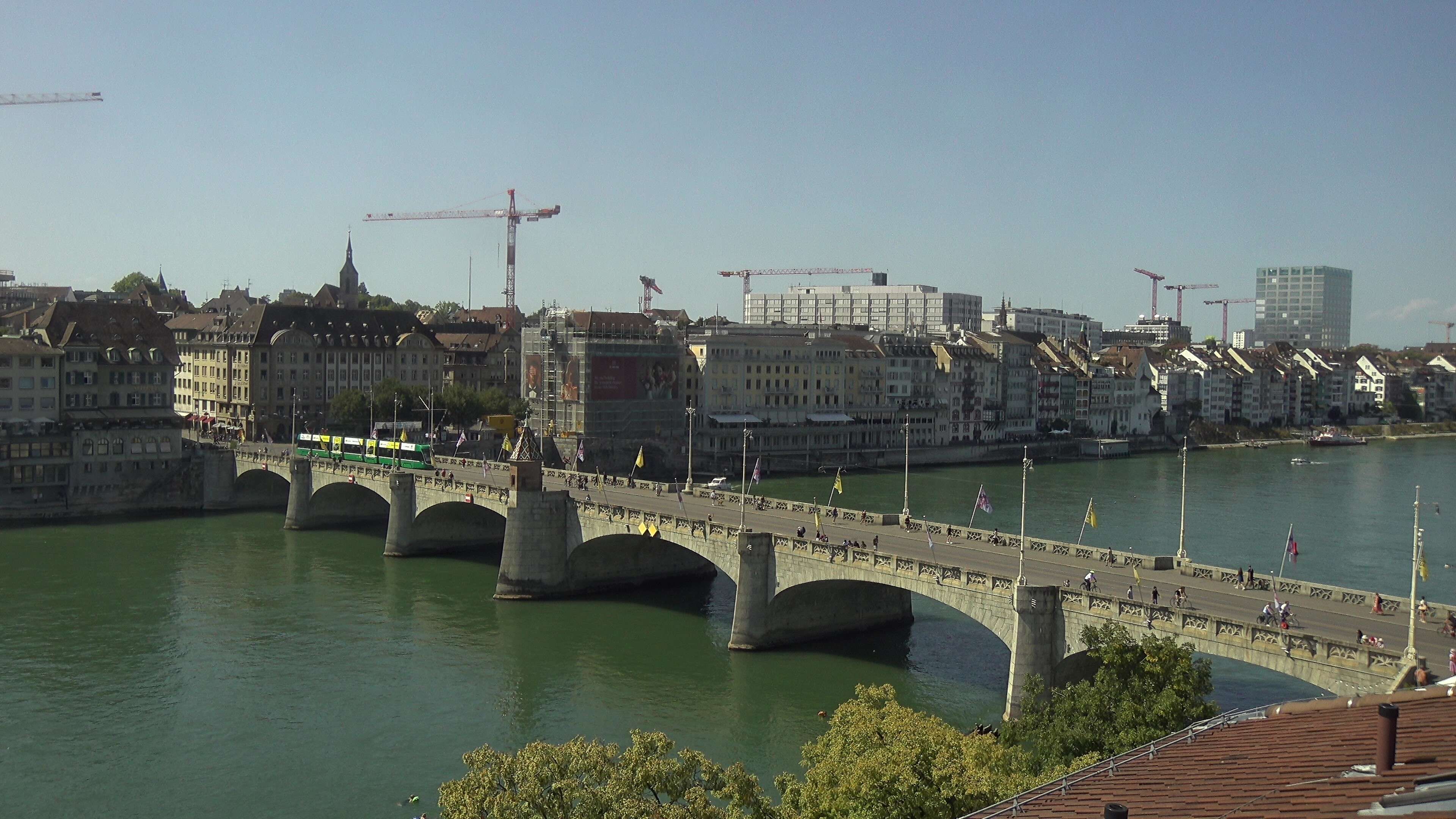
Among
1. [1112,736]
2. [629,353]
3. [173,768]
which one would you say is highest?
[629,353]

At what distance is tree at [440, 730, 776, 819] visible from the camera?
21562 millimetres

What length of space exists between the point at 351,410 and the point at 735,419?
39087 mm

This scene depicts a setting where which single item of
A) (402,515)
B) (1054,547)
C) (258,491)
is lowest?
(258,491)

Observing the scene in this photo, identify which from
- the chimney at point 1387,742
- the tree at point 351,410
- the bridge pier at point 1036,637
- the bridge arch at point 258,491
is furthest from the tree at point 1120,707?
the tree at point 351,410

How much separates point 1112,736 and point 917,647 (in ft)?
81.4

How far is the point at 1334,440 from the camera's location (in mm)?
192500

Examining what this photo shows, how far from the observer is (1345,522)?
93625 mm

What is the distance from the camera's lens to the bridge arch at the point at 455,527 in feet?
251

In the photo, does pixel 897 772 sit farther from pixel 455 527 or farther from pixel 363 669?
pixel 455 527

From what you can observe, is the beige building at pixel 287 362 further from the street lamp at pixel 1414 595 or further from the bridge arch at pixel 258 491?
the street lamp at pixel 1414 595

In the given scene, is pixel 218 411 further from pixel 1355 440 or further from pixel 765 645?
pixel 1355 440

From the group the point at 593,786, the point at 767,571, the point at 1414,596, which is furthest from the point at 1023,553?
the point at 593,786

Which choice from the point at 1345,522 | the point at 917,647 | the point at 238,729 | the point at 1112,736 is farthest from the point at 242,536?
the point at 1345,522

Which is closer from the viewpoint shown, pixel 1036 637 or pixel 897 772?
pixel 897 772
